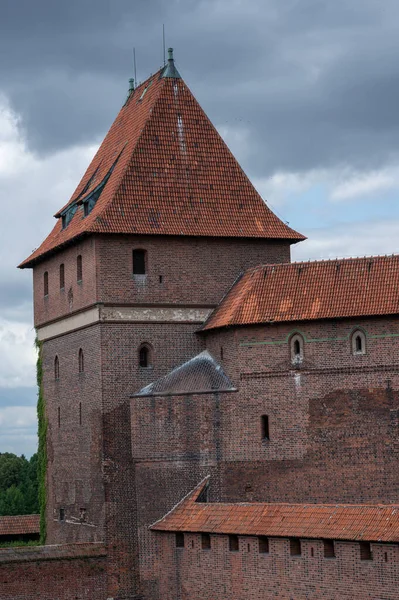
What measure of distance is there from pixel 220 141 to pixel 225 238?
11.3 feet

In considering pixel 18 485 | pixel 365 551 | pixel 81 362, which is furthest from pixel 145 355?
pixel 18 485

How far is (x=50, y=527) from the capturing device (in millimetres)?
40062

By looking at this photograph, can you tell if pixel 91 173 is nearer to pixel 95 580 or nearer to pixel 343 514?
pixel 95 580

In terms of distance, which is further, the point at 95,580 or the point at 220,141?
the point at 220,141

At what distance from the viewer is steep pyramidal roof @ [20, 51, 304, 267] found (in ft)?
122

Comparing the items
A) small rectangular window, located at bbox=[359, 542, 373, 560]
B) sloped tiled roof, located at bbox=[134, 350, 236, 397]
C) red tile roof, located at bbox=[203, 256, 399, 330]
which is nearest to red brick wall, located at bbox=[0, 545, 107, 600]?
sloped tiled roof, located at bbox=[134, 350, 236, 397]

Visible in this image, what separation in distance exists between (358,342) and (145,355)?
20.4ft

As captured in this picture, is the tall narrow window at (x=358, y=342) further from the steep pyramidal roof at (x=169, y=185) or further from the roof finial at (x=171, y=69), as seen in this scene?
the roof finial at (x=171, y=69)

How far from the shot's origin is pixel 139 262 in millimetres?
37062

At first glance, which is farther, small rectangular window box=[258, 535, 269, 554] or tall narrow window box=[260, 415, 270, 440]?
tall narrow window box=[260, 415, 270, 440]

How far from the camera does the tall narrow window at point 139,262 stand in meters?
36.9

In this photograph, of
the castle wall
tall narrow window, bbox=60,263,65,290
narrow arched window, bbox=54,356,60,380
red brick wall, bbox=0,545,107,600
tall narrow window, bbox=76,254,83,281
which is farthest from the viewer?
narrow arched window, bbox=54,356,60,380

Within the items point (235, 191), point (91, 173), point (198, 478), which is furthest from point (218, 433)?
point (91, 173)

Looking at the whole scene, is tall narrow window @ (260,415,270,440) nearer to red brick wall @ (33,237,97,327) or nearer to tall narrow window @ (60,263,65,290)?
red brick wall @ (33,237,97,327)
